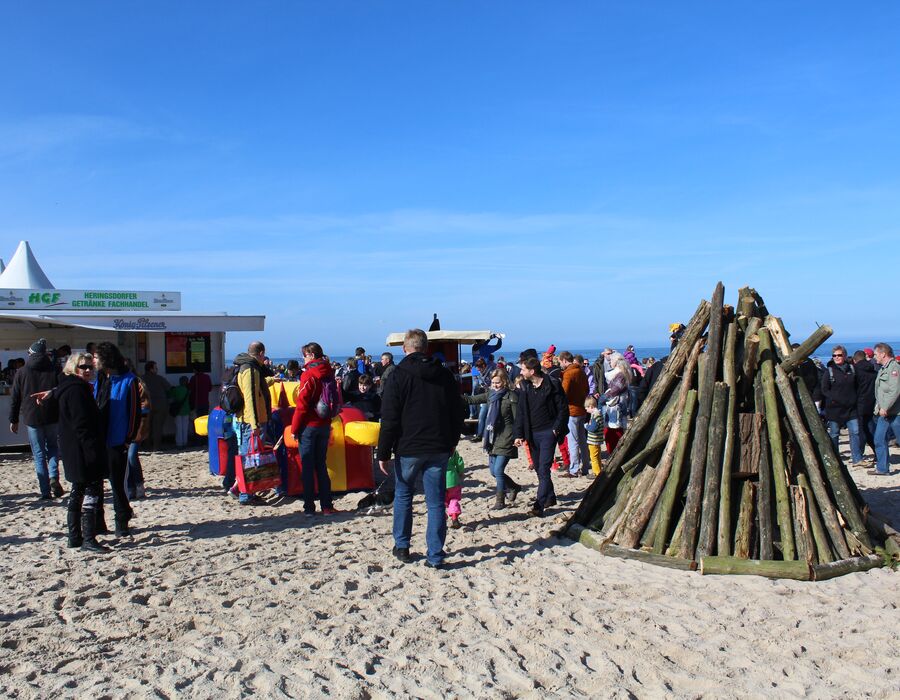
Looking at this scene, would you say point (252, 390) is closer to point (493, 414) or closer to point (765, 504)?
point (493, 414)

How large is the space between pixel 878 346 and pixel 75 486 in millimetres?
9811

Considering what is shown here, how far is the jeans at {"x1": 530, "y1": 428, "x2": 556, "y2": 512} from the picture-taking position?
7.63 m

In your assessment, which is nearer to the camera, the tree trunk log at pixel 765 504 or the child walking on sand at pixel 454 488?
the tree trunk log at pixel 765 504

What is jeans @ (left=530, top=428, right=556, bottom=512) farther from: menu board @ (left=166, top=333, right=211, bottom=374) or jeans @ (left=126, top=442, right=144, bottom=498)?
menu board @ (left=166, top=333, right=211, bottom=374)

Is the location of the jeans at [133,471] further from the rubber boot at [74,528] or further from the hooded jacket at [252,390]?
the rubber boot at [74,528]

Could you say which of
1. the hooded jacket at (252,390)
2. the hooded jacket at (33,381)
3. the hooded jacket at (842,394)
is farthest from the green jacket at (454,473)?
the hooded jacket at (842,394)

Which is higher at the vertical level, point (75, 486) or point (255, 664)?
point (75, 486)

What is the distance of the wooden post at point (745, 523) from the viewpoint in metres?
5.80

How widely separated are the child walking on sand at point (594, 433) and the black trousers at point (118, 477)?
542 cm

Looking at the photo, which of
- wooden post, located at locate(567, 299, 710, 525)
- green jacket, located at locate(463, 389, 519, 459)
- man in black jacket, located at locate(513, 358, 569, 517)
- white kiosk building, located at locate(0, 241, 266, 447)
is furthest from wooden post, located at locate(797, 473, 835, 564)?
white kiosk building, located at locate(0, 241, 266, 447)

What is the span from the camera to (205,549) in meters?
6.46

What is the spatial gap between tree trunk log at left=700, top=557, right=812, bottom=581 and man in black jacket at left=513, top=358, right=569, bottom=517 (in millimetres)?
2174

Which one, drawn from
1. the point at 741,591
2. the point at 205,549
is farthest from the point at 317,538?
the point at 741,591

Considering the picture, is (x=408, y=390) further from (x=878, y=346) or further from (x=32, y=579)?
(x=878, y=346)
